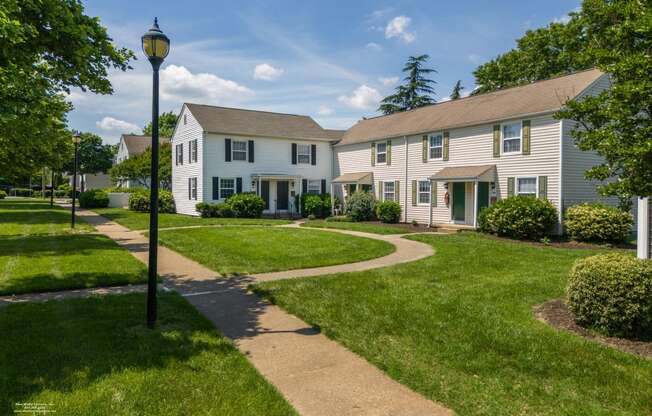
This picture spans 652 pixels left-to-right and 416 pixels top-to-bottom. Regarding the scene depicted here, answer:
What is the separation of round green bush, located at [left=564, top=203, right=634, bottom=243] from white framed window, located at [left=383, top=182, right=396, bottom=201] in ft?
33.0

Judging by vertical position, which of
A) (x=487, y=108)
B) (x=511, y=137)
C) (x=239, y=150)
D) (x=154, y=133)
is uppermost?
(x=487, y=108)

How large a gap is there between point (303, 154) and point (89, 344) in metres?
23.8

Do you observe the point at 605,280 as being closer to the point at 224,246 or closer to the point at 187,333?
the point at 187,333

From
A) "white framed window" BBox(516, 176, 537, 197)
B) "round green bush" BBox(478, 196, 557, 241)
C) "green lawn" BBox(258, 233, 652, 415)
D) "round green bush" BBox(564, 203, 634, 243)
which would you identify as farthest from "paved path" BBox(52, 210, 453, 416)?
"white framed window" BBox(516, 176, 537, 197)

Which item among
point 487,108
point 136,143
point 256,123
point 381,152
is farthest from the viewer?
point 136,143

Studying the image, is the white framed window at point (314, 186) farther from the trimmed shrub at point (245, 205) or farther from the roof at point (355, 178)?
the trimmed shrub at point (245, 205)

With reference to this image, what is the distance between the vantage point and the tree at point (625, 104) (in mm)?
5082

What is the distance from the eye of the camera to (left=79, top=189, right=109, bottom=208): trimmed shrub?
34219mm

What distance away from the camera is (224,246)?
12711mm

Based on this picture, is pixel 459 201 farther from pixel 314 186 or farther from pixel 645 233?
pixel 645 233

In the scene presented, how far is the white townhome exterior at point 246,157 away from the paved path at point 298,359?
1725cm

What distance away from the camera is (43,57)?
6.73m

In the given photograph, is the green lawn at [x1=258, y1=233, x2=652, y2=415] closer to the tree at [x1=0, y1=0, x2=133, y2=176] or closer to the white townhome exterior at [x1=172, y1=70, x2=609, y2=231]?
the tree at [x1=0, y1=0, x2=133, y2=176]

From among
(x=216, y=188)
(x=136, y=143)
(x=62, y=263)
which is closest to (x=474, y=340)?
(x=62, y=263)
